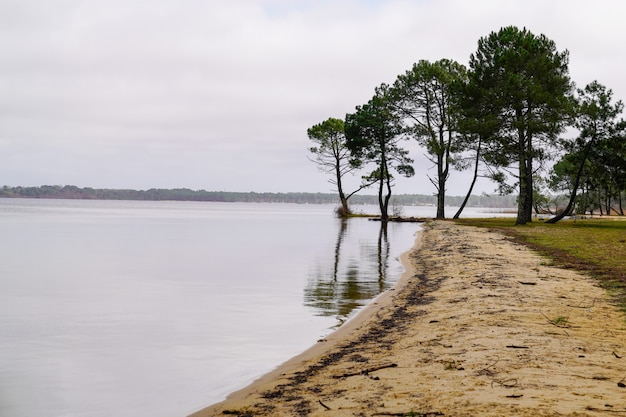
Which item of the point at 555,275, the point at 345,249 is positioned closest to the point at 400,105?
the point at 345,249

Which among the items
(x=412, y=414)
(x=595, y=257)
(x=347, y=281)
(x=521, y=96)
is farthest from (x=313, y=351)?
(x=521, y=96)

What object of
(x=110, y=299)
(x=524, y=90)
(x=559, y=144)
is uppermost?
(x=524, y=90)

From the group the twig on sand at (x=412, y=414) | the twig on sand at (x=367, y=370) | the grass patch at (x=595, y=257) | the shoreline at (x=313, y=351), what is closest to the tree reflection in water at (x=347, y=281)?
the shoreline at (x=313, y=351)

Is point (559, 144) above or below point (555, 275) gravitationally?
above

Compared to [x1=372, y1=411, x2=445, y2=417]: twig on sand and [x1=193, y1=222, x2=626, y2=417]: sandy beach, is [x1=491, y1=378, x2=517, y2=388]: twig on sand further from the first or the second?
[x1=372, y1=411, x2=445, y2=417]: twig on sand

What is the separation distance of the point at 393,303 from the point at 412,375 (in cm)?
667

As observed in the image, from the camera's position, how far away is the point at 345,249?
3158 centimetres

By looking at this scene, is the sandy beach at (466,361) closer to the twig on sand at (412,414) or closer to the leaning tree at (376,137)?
the twig on sand at (412,414)

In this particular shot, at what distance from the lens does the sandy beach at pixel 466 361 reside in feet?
18.5

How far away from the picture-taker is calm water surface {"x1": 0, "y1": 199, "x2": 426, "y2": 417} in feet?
25.0

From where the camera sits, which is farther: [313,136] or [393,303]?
[313,136]

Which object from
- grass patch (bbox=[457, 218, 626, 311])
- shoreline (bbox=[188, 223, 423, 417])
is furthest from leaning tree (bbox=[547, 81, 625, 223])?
shoreline (bbox=[188, 223, 423, 417])

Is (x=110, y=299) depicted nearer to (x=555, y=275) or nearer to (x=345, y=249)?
(x=555, y=275)

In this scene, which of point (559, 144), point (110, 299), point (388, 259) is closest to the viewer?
point (110, 299)
